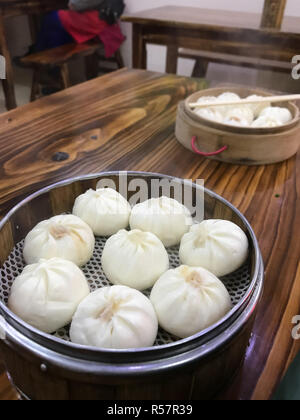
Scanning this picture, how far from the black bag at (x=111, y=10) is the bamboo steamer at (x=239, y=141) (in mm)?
3879

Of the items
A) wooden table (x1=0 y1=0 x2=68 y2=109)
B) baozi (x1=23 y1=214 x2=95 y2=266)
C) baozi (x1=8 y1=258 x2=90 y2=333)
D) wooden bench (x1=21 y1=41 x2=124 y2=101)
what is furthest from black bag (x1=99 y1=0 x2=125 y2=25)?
baozi (x1=8 y1=258 x2=90 y2=333)

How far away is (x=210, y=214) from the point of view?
865 mm

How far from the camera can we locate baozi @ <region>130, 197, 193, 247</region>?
80cm

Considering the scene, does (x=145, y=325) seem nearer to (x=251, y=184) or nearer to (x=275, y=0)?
(x=251, y=184)

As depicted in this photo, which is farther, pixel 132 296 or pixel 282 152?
pixel 282 152

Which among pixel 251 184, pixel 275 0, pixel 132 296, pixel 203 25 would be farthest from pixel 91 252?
pixel 275 0

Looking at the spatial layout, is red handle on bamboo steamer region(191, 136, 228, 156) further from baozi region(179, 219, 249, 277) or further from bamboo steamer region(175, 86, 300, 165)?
baozi region(179, 219, 249, 277)

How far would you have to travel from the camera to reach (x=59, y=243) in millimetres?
714

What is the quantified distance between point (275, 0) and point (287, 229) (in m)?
2.40

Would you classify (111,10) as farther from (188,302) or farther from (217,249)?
(188,302)

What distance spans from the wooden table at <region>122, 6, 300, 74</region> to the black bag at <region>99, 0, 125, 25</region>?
1.65 m

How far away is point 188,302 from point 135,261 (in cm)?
14

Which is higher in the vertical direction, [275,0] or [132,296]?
[275,0]

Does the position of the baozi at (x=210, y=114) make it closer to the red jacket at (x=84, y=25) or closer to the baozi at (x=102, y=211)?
the baozi at (x=102, y=211)
